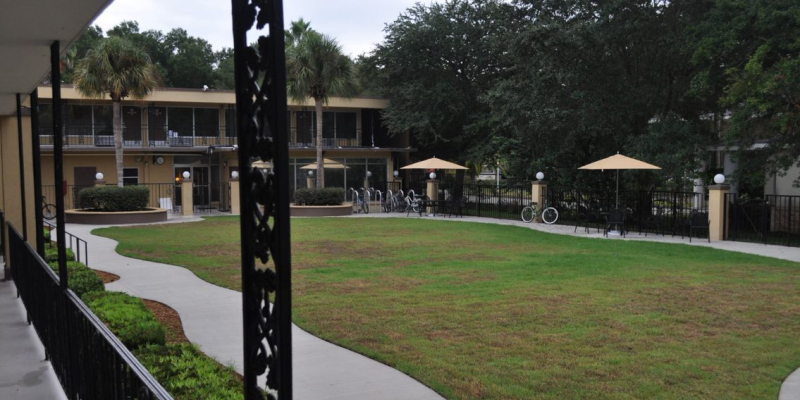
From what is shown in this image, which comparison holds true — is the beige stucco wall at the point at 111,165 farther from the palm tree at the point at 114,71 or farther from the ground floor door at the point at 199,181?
the palm tree at the point at 114,71

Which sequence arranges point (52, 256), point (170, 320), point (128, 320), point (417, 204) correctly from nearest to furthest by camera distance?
1. point (128, 320)
2. point (170, 320)
3. point (52, 256)
4. point (417, 204)

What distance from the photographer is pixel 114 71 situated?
24.7m

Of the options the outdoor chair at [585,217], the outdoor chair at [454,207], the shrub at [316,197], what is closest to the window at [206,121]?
the shrub at [316,197]

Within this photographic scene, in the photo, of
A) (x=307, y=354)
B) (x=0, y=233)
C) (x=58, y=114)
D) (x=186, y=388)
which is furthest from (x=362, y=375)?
(x=0, y=233)

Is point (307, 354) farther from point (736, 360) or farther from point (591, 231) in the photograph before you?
point (591, 231)

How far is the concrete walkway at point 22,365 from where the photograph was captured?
537 centimetres

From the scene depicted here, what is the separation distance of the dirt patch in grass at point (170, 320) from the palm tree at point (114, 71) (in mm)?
17123

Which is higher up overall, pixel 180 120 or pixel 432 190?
pixel 180 120

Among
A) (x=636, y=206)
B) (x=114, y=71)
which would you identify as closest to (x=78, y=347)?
(x=636, y=206)

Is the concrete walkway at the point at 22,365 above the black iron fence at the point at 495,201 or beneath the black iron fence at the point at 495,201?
beneath

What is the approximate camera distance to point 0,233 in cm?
1216

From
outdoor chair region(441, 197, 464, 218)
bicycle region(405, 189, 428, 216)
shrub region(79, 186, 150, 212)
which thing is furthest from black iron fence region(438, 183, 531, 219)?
shrub region(79, 186, 150, 212)

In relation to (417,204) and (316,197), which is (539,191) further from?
(316,197)

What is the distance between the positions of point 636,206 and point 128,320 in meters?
20.0
